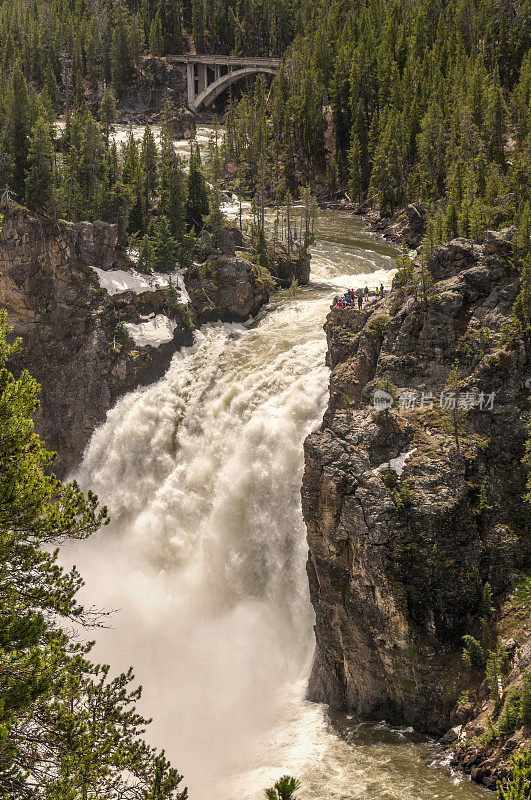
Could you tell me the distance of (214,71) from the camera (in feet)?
500

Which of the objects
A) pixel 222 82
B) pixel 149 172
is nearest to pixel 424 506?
pixel 149 172

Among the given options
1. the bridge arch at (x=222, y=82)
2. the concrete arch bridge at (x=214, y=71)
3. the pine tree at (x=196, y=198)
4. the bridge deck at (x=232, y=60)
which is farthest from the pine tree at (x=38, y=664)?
the bridge deck at (x=232, y=60)

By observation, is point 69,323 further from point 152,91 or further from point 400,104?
point 152,91

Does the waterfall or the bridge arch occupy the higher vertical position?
the bridge arch

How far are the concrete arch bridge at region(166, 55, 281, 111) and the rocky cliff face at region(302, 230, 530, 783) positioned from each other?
407 ft

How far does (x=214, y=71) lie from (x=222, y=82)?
28.7ft

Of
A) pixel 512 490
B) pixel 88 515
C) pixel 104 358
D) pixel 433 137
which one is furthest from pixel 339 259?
pixel 88 515

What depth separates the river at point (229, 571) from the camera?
28594 millimetres

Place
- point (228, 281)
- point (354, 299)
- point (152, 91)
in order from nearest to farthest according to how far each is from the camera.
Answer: point (354, 299) < point (228, 281) < point (152, 91)

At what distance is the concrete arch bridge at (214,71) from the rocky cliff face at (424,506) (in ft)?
407

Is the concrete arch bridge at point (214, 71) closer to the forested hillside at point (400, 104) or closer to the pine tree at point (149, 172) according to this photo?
the forested hillside at point (400, 104)

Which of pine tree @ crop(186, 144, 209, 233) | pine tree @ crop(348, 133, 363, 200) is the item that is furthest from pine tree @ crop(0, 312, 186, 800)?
pine tree @ crop(348, 133, 363, 200)

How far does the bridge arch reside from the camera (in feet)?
477

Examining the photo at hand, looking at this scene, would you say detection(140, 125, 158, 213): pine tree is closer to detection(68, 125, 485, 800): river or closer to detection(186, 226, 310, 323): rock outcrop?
detection(186, 226, 310, 323): rock outcrop
